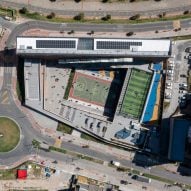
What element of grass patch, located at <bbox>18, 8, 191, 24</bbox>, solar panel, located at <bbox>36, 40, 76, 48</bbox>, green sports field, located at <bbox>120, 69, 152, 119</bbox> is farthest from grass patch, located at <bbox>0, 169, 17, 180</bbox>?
grass patch, located at <bbox>18, 8, 191, 24</bbox>

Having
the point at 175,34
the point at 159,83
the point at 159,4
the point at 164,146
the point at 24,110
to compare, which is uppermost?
the point at 159,4

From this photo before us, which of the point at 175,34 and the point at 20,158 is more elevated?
the point at 175,34

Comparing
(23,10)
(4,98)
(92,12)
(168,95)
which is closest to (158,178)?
(168,95)

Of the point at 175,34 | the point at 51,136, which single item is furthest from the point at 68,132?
the point at 175,34

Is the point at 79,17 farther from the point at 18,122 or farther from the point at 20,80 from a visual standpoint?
the point at 18,122

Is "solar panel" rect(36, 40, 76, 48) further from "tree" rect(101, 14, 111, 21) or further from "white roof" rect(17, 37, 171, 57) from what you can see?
"tree" rect(101, 14, 111, 21)

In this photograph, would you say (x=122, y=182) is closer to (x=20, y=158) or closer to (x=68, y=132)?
(x=68, y=132)
